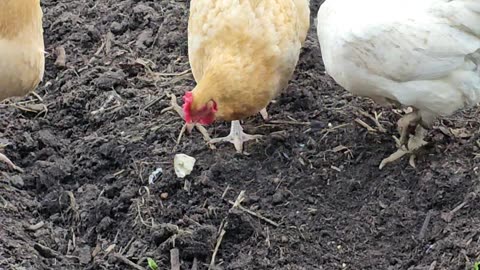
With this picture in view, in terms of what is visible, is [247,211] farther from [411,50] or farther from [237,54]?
[411,50]

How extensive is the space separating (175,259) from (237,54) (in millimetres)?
1073

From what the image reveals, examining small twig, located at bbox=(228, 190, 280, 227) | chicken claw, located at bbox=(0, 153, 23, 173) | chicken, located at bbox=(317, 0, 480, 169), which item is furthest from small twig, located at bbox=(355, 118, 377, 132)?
chicken claw, located at bbox=(0, 153, 23, 173)

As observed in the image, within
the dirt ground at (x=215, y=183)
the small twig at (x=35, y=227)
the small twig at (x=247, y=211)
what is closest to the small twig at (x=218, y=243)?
the dirt ground at (x=215, y=183)

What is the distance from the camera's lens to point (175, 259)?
4.08 m

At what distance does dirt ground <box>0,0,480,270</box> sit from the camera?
4113mm

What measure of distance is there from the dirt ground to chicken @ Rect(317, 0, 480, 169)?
0.41 metres

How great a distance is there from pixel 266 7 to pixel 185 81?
3.22 feet

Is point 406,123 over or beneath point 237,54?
beneath

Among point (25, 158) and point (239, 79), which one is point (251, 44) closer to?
point (239, 79)

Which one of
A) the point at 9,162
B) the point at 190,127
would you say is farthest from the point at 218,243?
the point at 9,162

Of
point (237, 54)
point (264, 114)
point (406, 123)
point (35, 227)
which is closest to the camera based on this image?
point (35, 227)

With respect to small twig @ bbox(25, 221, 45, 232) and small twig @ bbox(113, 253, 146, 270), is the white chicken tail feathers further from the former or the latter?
small twig @ bbox(25, 221, 45, 232)

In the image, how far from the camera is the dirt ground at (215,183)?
4113 millimetres

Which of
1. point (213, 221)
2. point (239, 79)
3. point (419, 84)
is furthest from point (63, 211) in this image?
point (419, 84)
